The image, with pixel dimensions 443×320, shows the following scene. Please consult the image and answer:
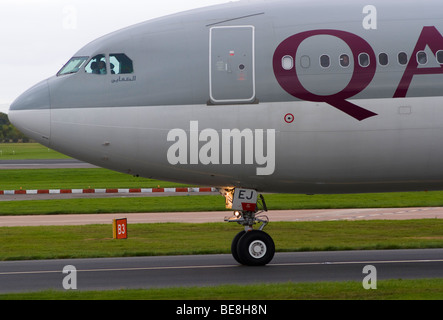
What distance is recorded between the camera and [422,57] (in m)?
19.7

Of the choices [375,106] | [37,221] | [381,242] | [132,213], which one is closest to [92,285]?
[375,106]

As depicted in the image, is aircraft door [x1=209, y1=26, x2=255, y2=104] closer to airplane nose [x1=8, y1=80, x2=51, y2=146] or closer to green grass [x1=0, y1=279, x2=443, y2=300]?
airplane nose [x1=8, y1=80, x2=51, y2=146]

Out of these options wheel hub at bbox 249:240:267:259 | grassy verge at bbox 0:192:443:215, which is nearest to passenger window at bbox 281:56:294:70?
wheel hub at bbox 249:240:267:259

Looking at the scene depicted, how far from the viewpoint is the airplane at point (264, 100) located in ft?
64.2

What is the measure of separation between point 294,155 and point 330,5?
3.84 m

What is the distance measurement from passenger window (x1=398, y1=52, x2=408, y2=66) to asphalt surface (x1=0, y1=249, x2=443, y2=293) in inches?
195

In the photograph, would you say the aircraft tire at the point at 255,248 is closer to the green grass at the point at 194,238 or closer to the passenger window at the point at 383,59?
the green grass at the point at 194,238

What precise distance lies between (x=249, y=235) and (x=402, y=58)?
5.61 meters

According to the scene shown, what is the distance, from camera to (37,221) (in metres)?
36.1

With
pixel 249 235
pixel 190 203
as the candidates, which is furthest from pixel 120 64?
pixel 190 203

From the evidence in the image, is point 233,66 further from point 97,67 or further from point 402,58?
point 402,58

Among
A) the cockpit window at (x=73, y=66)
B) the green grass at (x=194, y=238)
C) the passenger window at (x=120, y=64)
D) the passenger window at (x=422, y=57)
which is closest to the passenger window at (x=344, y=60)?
the passenger window at (x=422, y=57)

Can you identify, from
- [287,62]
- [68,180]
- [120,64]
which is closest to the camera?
[287,62]

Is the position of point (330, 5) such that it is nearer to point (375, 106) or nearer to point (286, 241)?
point (375, 106)
